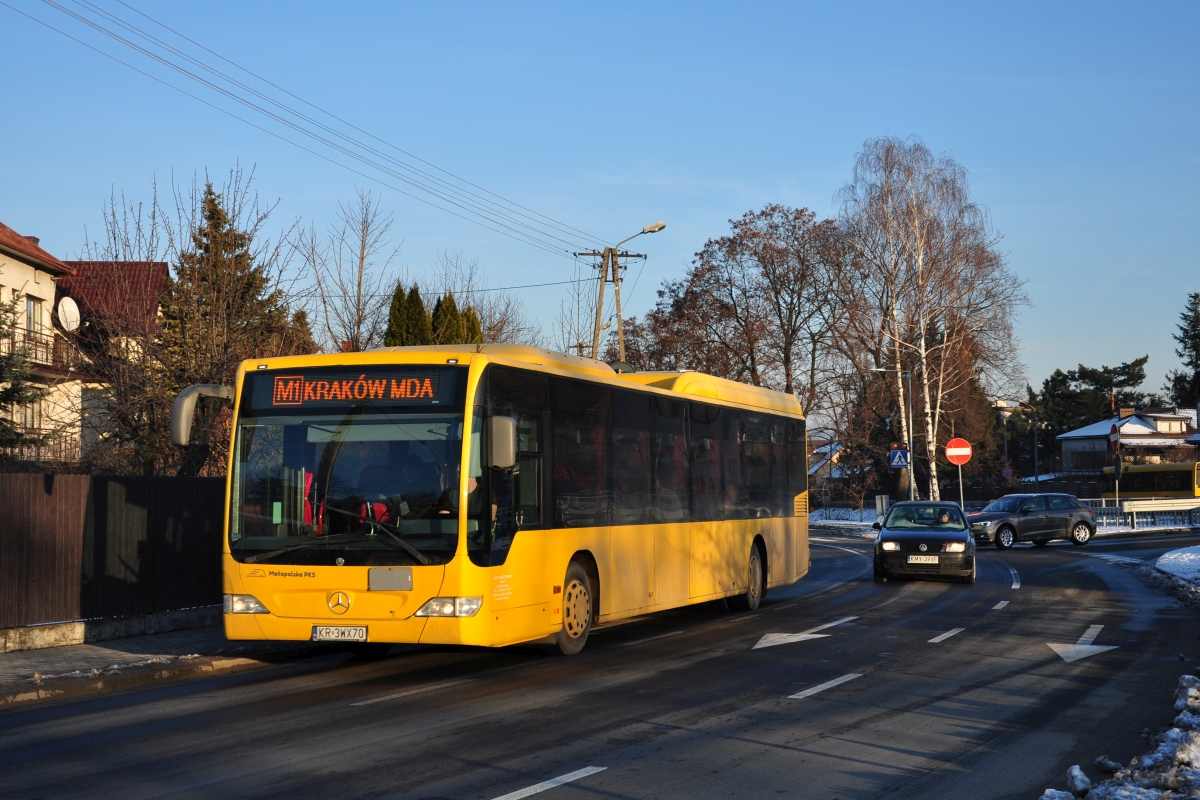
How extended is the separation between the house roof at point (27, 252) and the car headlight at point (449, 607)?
97.3ft

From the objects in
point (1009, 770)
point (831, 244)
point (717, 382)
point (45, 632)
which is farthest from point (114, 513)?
point (831, 244)

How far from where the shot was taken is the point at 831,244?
55.9m

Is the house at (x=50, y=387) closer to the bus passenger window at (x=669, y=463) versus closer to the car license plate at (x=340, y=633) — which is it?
the bus passenger window at (x=669, y=463)

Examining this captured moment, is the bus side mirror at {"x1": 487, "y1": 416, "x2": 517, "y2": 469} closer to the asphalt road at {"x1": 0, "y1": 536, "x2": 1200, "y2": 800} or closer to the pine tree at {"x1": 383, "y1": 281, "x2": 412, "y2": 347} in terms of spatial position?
the asphalt road at {"x1": 0, "y1": 536, "x2": 1200, "y2": 800}

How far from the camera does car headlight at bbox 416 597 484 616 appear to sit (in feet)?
35.1

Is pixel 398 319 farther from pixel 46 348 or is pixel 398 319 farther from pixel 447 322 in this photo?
pixel 46 348

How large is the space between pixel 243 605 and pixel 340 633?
1087mm

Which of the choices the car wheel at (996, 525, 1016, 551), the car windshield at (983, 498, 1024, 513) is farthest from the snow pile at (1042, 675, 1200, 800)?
the car windshield at (983, 498, 1024, 513)

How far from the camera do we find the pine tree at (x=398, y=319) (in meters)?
33.1

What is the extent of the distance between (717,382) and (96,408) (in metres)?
10.7

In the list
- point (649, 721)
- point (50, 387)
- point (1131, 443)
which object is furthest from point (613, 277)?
point (1131, 443)

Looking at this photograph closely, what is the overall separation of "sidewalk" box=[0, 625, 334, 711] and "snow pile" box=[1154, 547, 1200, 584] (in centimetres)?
1679

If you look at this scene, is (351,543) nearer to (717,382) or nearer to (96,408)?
(717,382)

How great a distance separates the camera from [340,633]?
1091cm
